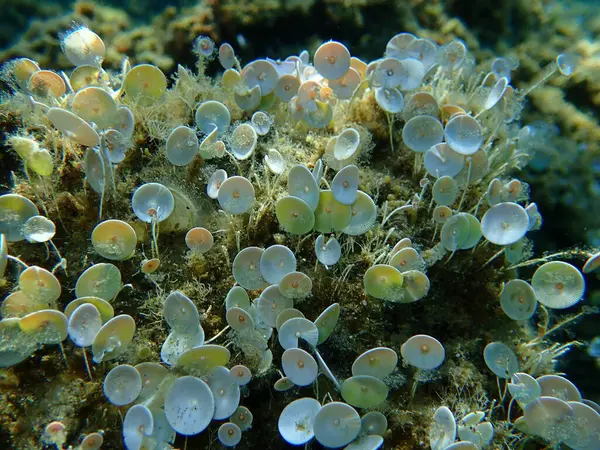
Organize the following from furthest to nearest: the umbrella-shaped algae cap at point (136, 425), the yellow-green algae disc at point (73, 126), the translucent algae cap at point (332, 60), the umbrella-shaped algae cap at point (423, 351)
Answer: the translucent algae cap at point (332, 60) < the yellow-green algae disc at point (73, 126) < the umbrella-shaped algae cap at point (423, 351) < the umbrella-shaped algae cap at point (136, 425)

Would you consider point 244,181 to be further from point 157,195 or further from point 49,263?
point 49,263

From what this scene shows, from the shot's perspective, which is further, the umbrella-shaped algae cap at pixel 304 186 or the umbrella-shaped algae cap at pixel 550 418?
the umbrella-shaped algae cap at pixel 304 186

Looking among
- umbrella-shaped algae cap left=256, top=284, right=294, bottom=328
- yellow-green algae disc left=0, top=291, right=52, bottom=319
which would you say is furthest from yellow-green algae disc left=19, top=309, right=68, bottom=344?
umbrella-shaped algae cap left=256, top=284, right=294, bottom=328

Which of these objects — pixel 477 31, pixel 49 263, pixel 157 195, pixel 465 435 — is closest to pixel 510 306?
pixel 465 435

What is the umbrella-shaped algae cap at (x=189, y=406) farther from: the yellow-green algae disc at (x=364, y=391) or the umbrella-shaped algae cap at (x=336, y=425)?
the yellow-green algae disc at (x=364, y=391)

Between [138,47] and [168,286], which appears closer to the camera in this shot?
[168,286]

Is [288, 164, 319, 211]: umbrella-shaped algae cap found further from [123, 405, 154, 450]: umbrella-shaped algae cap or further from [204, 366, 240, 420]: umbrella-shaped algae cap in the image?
[123, 405, 154, 450]: umbrella-shaped algae cap

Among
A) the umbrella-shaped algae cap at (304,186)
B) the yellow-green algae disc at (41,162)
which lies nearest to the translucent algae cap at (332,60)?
the umbrella-shaped algae cap at (304,186)
